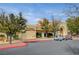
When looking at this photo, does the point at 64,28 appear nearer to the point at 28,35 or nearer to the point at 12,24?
the point at 28,35

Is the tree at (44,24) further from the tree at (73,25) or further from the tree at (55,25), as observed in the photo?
the tree at (73,25)

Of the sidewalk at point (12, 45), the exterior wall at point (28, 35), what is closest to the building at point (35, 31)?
the exterior wall at point (28, 35)

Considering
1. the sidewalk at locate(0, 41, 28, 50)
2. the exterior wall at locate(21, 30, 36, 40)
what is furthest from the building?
the sidewalk at locate(0, 41, 28, 50)

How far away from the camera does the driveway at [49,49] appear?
333 inches

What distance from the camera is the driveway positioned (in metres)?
8.45

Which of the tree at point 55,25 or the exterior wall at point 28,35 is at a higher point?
the tree at point 55,25

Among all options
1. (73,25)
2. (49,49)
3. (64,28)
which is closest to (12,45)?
(49,49)

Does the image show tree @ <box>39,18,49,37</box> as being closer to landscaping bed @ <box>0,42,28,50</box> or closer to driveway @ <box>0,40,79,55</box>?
driveway @ <box>0,40,79,55</box>

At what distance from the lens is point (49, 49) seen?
8.48m

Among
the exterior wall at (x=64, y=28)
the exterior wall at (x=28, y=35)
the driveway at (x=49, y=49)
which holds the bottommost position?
the driveway at (x=49, y=49)

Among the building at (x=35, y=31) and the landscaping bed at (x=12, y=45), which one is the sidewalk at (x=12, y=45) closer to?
the landscaping bed at (x=12, y=45)
